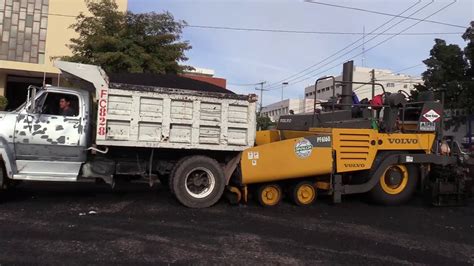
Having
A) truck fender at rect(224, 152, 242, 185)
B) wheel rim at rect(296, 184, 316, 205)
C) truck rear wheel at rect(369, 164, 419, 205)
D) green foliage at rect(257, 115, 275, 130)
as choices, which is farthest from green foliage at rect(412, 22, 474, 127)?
truck fender at rect(224, 152, 242, 185)

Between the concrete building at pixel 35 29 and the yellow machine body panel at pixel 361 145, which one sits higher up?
the concrete building at pixel 35 29

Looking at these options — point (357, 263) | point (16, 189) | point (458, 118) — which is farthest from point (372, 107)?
point (458, 118)

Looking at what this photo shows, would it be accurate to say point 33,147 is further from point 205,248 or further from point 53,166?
point 205,248

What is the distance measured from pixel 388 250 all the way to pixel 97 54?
15736 mm

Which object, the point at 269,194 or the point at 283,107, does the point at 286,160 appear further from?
the point at 283,107

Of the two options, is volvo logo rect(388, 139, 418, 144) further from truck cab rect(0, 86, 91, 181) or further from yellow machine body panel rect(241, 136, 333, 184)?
truck cab rect(0, 86, 91, 181)

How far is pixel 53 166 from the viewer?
9352 millimetres

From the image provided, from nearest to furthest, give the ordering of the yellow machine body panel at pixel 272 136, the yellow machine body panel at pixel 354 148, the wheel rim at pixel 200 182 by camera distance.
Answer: the wheel rim at pixel 200 182 < the yellow machine body panel at pixel 354 148 < the yellow machine body panel at pixel 272 136

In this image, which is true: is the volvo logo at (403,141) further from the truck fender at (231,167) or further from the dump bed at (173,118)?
the truck fender at (231,167)

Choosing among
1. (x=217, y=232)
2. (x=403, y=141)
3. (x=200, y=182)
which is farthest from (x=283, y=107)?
(x=217, y=232)

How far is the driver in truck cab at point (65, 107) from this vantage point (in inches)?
376

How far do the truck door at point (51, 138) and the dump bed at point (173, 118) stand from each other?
653mm

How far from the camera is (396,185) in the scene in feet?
35.9

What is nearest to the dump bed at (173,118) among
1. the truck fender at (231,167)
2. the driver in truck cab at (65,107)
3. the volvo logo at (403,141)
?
the truck fender at (231,167)
